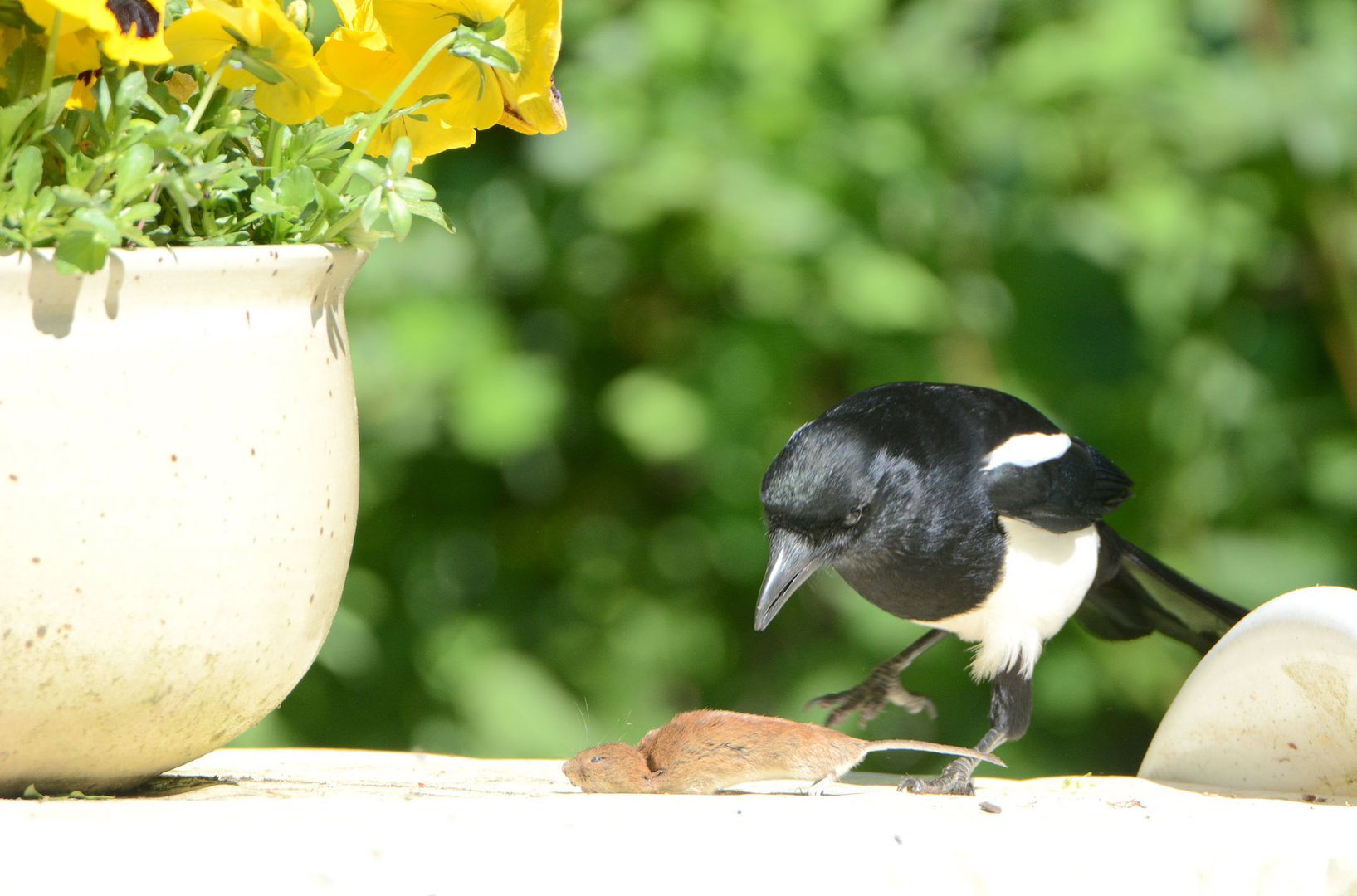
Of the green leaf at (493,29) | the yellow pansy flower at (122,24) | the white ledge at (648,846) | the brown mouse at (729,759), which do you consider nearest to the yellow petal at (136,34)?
the yellow pansy flower at (122,24)

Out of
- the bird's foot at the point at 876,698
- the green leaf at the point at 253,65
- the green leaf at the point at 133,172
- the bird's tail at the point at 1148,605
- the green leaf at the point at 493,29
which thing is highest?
the green leaf at the point at 493,29

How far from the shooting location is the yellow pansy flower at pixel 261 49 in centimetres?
84

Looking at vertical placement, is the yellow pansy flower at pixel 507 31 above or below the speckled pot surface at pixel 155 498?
above

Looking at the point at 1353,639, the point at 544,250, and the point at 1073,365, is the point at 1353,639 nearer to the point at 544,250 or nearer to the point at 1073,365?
the point at 1073,365

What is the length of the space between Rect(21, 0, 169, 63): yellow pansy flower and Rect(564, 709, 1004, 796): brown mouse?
641 millimetres

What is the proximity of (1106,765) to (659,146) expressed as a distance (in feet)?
3.98

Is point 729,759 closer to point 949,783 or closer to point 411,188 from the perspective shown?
point 949,783

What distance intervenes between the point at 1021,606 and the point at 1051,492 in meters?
0.14

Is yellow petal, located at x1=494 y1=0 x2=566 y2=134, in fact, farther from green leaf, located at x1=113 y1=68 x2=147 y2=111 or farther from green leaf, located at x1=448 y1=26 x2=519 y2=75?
green leaf, located at x1=113 y1=68 x2=147 y2=111

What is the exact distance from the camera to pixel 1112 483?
6.24 ft

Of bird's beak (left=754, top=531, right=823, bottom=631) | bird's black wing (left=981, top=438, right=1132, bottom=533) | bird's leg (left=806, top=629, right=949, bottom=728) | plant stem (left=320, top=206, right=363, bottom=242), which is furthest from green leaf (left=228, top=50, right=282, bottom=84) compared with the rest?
bird's leg (left=806, top=629, right=949, bottom=728)

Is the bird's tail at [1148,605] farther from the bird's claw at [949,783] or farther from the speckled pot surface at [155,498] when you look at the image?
the speckled pot surface at [155,498]

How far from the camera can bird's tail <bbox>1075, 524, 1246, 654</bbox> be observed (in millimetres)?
1944

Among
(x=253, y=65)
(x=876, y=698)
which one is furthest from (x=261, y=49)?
(x=876, y=698)
